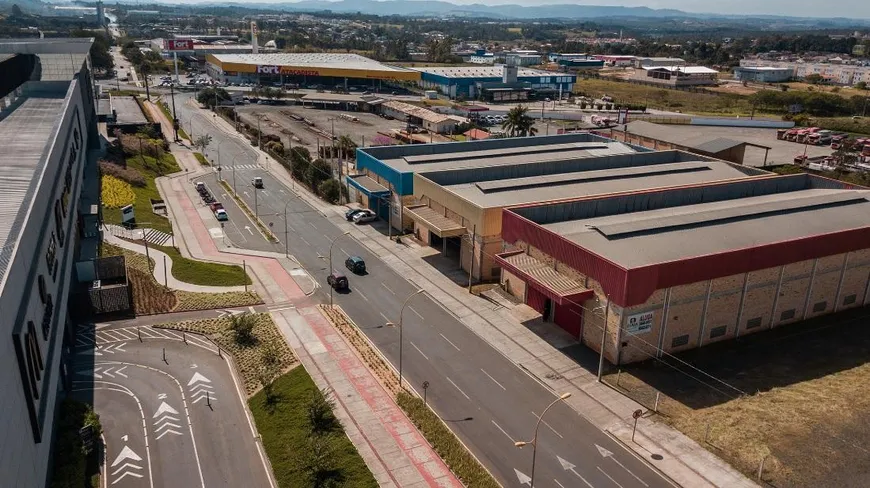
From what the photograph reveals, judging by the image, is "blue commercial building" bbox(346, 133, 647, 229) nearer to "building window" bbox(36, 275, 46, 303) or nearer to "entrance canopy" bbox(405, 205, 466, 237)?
"entrance canopy" bbox(405, 205, 466, 237)

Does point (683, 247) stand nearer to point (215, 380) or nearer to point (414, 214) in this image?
point (414, 214)

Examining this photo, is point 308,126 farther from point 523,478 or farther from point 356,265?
point 523,478

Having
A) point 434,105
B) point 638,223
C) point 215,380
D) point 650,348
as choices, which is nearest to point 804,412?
point 650,348

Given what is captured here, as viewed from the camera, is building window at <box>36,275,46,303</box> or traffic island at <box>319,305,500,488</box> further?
A: building window at <box>36,275,46,303</box>

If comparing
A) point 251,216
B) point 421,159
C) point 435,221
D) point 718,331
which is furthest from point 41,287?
point 421,159

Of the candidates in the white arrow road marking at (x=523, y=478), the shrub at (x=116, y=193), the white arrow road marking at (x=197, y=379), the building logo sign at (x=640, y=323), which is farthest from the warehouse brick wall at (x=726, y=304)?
the shrub at (x=116, y=193)

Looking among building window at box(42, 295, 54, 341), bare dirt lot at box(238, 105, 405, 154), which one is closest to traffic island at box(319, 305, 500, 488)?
building window at box(42, 295, 54, 341)

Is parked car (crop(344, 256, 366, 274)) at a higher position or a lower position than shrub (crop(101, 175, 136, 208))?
lower
